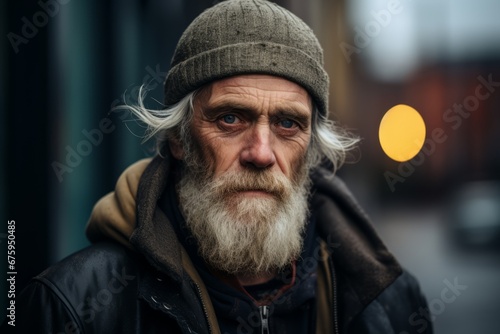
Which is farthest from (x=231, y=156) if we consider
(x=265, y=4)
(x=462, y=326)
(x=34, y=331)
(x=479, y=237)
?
(x=479, y=237)

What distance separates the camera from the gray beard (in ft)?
7.60

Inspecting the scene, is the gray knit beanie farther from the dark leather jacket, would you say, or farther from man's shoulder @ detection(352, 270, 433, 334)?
man's shoulder @ detection(352, 270, 433, 334)

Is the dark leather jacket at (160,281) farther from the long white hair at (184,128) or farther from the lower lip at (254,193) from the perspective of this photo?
the lower lip at (254,193)

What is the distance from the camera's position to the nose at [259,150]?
2.28m

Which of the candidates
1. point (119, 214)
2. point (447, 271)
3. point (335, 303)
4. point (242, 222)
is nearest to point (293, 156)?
point (242, 222)

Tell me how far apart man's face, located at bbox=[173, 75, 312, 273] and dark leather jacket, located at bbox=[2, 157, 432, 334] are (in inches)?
6.1

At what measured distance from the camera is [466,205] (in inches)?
505

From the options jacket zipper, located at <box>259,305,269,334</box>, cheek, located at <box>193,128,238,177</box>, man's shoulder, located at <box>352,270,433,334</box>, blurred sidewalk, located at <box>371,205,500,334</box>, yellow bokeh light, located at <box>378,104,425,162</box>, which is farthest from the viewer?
yellow bokeh light, located at <box>378,104,425,162</box>

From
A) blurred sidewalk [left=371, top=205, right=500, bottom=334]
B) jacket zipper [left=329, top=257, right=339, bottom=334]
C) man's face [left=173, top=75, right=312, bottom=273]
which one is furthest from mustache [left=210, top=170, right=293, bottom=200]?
blurred sidewalk [left=371, top=205, right=500, bottom=334]

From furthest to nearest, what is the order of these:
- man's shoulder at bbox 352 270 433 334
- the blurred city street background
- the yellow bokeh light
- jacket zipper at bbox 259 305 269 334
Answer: the yellow bokeh light
the blurred city street background
man's shoulder at bbox 352 270 433 334
jacket zipper at bbox 259 305 269 334

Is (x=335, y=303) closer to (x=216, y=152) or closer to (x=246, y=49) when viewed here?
(x=216, y=152)

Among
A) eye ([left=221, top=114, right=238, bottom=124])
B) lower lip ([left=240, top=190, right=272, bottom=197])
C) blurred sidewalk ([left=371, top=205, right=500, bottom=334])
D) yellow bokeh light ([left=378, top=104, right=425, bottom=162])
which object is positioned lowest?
blurred sidewalk ([left=371, top=205, right=500, bottom=334])

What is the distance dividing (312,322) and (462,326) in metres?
5.07

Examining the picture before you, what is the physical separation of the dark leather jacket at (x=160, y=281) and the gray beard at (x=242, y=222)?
0.12 m
